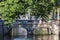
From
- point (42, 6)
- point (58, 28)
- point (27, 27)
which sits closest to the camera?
point (42, 6)

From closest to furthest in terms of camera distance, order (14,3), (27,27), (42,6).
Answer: (14,3) < (42,6) < (27,27)

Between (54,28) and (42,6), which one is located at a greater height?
(42,6)

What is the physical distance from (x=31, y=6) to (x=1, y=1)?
1.74 ft

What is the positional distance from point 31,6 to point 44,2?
7.6 inches

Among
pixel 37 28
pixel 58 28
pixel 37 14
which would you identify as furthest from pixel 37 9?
pixel 37 28

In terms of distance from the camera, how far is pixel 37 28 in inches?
719

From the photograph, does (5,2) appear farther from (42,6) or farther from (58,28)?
(58,28)

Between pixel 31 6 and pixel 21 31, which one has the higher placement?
pixel 31 6

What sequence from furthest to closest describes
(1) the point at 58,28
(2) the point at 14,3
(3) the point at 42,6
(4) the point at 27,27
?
1. (4) the point at 27,27
2. (1) the point at 58,28
3. (3) the point at 42,6
4. (2) the point at 14,3

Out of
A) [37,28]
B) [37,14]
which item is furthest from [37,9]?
[37,28]

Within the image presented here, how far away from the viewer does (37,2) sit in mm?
3230

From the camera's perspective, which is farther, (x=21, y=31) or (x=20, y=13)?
(x=21, y=31)

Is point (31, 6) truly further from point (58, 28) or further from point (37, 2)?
point (58, 28)

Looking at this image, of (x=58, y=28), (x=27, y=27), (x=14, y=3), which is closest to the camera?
(x=14, y=3)
